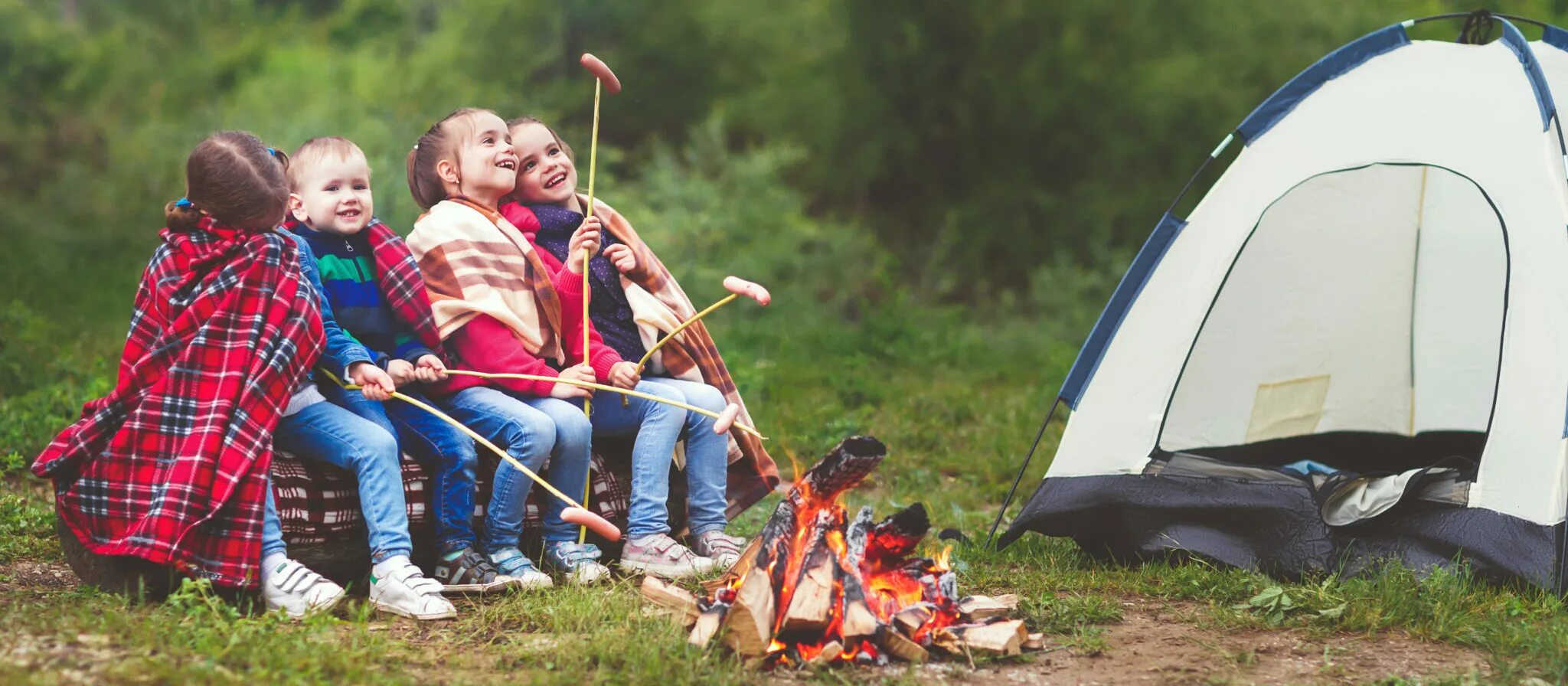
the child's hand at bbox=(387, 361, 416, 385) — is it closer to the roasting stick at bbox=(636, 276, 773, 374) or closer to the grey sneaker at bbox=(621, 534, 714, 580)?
the roasting stick at bbox=(636, 276, 773, 374)

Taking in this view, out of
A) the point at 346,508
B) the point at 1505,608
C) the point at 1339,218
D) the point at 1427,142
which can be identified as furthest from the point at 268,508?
the point at 1339,218

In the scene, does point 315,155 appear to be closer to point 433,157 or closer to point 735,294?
point 433,157

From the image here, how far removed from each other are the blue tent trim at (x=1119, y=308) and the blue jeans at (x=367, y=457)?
2.12 m

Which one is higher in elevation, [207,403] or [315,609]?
[207,403]

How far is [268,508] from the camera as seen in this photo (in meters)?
3.54

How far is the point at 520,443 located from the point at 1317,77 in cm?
284

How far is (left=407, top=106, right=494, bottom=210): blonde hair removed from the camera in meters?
4.13

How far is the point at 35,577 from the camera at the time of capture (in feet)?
12.7

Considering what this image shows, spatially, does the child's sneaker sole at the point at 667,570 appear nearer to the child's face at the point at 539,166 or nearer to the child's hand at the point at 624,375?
the child's hand at the point at 624,375

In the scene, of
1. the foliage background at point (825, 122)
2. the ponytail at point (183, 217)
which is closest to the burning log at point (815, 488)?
the ponytail at point (183, 217)

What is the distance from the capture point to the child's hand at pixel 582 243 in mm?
4070

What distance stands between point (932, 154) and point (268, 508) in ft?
28.1

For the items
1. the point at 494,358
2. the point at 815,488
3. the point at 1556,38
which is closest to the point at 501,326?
the point at 494,358

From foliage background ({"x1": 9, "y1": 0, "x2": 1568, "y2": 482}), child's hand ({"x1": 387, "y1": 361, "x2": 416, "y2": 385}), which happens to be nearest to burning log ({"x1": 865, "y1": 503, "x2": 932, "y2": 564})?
child's hand ({"x1": 387, "y1": 361, "x2": 416, "y2": 385})
